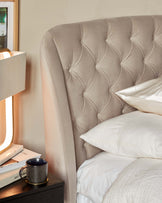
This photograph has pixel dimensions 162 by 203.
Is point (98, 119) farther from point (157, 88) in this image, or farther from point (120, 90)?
point (157, 88)

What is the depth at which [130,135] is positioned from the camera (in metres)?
2.06

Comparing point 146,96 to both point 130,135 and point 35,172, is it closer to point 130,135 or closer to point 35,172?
point 130,135

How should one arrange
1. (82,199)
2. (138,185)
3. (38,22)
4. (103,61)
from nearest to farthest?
(138,185), (82,199), (103,61), (38,22)

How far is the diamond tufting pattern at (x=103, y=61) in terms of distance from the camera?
222 cm

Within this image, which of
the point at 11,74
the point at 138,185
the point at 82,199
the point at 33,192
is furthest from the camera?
the point at 82,199

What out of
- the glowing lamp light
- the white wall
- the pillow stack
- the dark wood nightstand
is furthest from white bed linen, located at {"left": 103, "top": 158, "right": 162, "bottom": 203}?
the white wall

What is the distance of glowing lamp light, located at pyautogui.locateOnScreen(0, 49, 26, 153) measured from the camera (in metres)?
1.95

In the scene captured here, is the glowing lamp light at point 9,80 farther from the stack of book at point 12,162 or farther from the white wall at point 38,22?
the white wall at point 38,22

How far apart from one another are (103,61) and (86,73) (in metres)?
0.16

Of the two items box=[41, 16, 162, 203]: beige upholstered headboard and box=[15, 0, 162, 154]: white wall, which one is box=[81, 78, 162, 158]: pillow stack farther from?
box=[15, 0, 162, 154]: white wall

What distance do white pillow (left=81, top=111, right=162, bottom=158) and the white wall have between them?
1.80 ft

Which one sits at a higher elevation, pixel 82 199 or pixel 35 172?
pixel 35 172

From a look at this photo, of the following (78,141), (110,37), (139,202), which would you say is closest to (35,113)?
(78,141)

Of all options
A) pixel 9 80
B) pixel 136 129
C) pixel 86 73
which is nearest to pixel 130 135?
pixel 136 129
